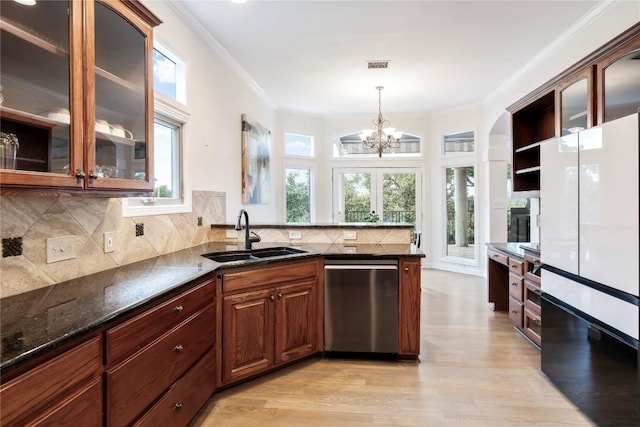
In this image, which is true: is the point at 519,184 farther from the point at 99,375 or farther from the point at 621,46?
the point at 99,375

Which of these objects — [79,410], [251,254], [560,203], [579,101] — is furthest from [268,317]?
[579,101]

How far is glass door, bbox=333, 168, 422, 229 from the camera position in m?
7.18

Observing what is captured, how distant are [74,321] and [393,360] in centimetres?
242

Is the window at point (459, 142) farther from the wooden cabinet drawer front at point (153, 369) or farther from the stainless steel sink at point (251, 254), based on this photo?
the wooden cabinet drawer front at point (153, 369)

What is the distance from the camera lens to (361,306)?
293 centimetres

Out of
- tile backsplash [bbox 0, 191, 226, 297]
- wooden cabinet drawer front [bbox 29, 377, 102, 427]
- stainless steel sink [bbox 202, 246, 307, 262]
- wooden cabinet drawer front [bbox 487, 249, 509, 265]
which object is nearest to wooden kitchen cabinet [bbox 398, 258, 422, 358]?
stainless steel sink [bbox 202, 246, 307, 262]

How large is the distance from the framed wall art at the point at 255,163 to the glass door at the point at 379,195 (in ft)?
6.23

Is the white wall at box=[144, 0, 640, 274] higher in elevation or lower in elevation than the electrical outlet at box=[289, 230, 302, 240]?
higher

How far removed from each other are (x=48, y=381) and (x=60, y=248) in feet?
3.07

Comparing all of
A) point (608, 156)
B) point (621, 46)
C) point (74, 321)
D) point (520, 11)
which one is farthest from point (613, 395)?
point (520, 11)

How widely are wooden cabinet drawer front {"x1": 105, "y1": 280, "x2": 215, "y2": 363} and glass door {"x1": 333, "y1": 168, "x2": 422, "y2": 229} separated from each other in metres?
5.29

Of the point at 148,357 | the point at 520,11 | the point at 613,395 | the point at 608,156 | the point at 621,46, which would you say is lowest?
the point at 613,395

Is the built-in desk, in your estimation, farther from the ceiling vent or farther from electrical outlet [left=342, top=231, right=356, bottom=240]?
the ceiling vent

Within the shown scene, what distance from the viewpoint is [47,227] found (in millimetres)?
1751
